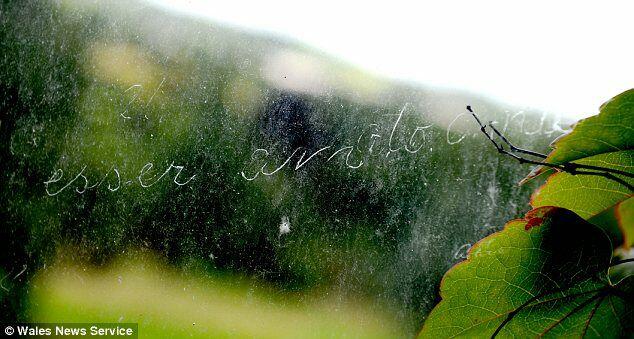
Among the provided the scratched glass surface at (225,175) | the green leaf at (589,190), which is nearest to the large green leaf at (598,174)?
the green leaf at (589,190)

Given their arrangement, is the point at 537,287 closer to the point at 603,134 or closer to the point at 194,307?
the point at 603,134

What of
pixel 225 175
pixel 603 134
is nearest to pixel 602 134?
pixel 603 134

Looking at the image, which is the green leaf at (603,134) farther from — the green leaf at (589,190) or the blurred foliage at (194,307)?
the blurred foliage at (194,307)

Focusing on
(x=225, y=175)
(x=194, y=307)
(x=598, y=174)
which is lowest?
(x=194, y=307)

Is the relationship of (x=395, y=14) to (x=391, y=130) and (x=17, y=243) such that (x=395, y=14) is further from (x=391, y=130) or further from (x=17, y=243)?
(x=17, y=243)

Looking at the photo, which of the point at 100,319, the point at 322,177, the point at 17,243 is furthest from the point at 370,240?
the point at 17,243

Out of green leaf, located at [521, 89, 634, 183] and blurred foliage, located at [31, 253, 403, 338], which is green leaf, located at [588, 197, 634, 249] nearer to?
green leaf, located at [521, 89, 634, 183]
